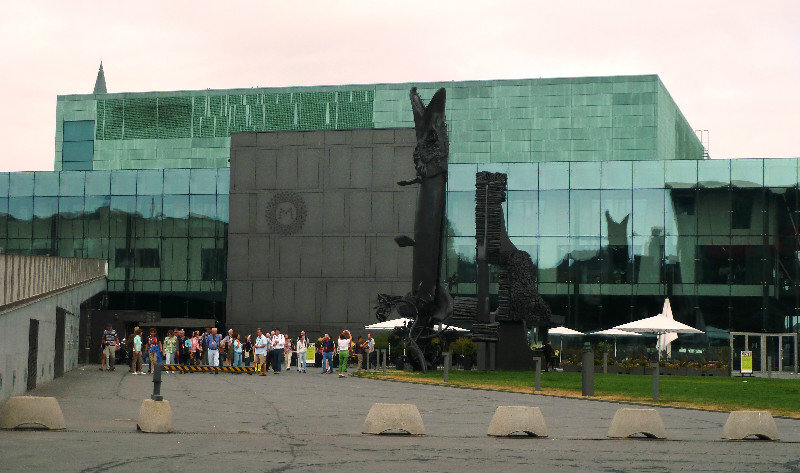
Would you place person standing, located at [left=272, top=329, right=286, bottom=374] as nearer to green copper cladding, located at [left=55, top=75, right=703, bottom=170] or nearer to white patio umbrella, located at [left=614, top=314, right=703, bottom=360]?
white patio umbrella, located at [left=614, top=314, right=703, bottom=360]

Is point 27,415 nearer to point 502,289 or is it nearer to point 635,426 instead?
point 635,426

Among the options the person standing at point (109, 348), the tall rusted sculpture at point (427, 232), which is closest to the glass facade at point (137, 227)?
the person standing at point (109, 348)

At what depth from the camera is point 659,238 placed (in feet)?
201

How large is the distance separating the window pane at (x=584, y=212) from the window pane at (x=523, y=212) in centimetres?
189

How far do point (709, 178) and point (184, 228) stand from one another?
94.9 ft

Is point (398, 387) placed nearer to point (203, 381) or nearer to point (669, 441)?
point (203, 381)

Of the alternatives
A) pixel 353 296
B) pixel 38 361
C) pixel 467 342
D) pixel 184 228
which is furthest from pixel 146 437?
pixel 184 228

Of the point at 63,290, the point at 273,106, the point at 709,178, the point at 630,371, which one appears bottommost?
the point at 630,371

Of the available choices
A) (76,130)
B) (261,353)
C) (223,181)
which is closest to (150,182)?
(223,181)

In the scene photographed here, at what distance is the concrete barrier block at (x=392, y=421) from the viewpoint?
59.5 feet

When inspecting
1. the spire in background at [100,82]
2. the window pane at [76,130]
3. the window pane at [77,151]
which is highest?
the spire in background at [100,82]

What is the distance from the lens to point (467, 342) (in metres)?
49.9

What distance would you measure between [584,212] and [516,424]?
44997mm

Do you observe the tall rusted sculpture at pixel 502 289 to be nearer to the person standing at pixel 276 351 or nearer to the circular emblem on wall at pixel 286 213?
the person standing at pixel 276 351
